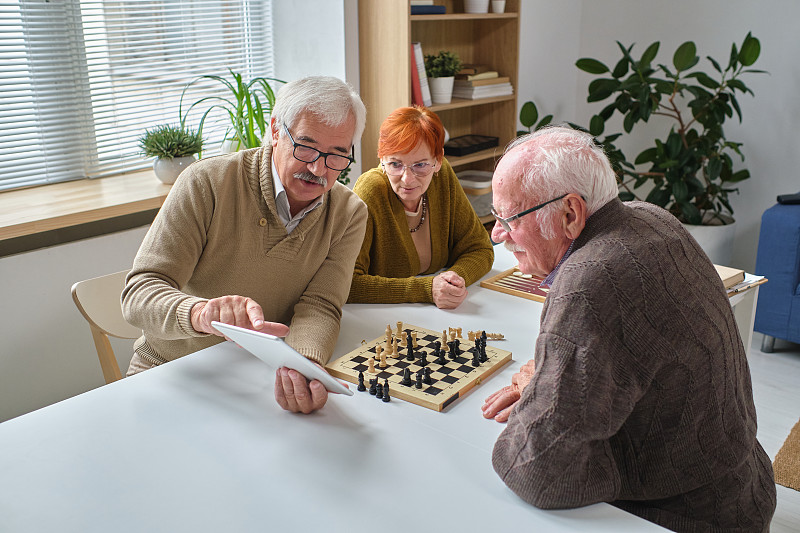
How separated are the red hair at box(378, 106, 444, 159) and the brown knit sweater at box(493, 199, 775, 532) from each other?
39.0 inches

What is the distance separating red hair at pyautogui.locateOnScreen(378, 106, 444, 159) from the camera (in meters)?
2.23

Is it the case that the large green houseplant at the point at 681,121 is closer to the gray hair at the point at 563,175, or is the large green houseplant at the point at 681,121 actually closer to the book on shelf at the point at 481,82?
the book on shelf at the point at 481,82

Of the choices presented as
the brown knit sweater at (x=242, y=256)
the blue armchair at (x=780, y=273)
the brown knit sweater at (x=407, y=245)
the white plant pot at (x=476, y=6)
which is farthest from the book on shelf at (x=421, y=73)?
the blue armchair at (x=780, y=273)

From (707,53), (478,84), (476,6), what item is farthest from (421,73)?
(707,53)

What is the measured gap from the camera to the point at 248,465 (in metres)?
1.26

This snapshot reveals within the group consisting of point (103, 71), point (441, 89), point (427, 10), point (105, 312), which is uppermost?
point (427, 10)

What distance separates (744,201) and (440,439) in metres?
3.79

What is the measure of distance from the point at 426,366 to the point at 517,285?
66 centimetres

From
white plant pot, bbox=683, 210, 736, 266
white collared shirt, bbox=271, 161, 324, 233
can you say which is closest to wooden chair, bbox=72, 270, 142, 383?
white collared shirt, bbox=271, 161, 324, 233

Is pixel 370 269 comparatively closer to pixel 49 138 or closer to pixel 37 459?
pixel 37 459

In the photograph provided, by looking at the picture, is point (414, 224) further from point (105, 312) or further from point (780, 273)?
point (780, 273)

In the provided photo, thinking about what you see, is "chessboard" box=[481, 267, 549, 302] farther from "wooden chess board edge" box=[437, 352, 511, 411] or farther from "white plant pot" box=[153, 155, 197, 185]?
"white plant pot" box=[153, 155, 197, 185]

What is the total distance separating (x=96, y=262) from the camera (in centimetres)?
284

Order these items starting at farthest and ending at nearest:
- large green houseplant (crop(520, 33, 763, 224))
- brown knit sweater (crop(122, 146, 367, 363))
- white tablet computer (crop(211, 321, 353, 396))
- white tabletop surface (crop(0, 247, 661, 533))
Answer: large green houseplant (crop(520, 33, 763, 224)) → brown knit sweater (crop(122, 146, 367, 363)) → white tablet computer (crop(211, 321, 353, 396)) → white tabletop surface (crop(0, 247, 661, 533))
